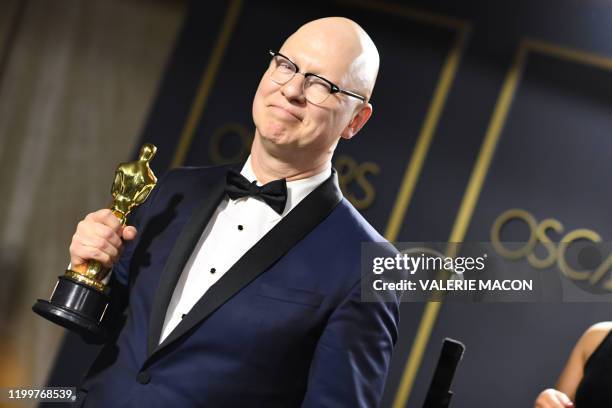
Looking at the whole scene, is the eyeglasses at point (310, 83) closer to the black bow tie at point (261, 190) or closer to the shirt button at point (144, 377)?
the black bow tie at point (261, 190)

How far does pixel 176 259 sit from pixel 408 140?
2.11 meters

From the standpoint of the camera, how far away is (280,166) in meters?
1.92

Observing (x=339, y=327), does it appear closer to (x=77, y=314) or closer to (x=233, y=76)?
(x=77, y=314)

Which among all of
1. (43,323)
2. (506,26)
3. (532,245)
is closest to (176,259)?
(532,245)

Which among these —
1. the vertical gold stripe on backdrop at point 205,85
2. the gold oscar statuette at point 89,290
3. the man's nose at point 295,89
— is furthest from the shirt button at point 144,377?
the vertical gold stripe on backdrop at point 205,85

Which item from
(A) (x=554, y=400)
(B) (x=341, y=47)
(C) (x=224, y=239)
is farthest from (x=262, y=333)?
(A) (x=554, y=400)

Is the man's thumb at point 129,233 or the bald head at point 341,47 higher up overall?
the bald head at point 341,47

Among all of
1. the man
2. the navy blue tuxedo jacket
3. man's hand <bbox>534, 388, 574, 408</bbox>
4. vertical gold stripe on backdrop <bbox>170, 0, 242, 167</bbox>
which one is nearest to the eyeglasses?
the man

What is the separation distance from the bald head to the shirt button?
0.72 m

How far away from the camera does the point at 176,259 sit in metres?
1.84

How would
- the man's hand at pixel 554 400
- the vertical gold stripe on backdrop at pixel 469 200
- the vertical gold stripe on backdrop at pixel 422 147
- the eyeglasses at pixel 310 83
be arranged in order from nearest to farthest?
1. the eyeglasses at pixel 310 83
2. the man's hand at pixel 554 400
3. the vertical gold stripe on backdrop at pixel 469 200
4. the vertical gold stripe on backdrop at pixel 422 147

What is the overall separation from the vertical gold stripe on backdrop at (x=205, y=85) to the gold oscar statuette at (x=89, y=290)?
229 centimetres

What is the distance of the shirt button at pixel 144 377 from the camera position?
177 cm

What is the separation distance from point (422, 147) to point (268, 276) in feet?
6.77
